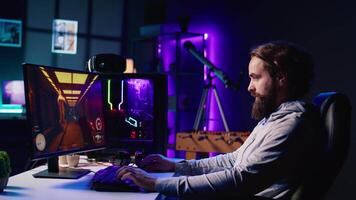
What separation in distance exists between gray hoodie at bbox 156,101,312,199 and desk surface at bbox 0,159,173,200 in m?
0.15

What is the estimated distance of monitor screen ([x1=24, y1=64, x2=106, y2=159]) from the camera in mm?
1633

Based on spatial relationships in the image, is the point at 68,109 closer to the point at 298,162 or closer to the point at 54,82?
the point at 54,82

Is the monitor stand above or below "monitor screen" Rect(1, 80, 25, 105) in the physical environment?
below

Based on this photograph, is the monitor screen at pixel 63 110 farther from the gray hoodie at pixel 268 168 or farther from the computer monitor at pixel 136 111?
the gray hoodie at pixel 268 168

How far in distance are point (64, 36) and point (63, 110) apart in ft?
14.1

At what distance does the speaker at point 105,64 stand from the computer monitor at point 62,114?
14.8 inches

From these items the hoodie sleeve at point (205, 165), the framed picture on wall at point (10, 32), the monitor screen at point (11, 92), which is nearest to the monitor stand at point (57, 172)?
the hoodie sleeve at point (205, 165)

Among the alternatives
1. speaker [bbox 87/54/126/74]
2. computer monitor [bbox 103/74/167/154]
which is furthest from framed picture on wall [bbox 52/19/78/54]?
computer monitor [bbox 103/74/167/154]

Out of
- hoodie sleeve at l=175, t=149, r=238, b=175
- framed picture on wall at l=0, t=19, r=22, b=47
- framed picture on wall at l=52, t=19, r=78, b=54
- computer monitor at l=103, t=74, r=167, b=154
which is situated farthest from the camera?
framed picture on wall at l=52, t=19, r=78, b=54

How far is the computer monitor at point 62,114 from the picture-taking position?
163cm

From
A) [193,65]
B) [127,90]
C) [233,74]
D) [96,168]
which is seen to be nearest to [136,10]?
[193,65]

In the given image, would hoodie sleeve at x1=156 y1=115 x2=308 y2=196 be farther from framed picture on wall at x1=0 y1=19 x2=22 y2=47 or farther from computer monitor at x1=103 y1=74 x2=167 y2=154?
framed picture on wall at x1=0 y1=19 x2=22 y2=47

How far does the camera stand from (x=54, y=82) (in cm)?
181

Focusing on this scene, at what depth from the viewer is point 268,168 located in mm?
1504
